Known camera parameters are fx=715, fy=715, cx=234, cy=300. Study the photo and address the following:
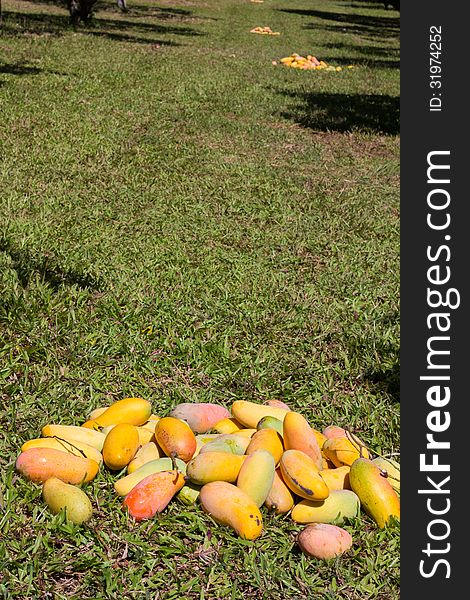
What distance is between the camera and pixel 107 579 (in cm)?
200

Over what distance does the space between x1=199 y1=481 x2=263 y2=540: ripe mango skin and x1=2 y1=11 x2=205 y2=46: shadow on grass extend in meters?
14.2

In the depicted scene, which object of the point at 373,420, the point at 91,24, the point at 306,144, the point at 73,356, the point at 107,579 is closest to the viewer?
the point at 107,579

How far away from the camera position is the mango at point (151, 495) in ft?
7.25

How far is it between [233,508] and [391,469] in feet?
2.03

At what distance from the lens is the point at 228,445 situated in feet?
8.03

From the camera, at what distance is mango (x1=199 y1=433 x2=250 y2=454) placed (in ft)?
7.97

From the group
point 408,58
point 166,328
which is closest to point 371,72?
point 408,58

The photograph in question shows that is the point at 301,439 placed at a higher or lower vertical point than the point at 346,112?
lower

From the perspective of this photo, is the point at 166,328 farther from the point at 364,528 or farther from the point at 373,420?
the point at 364,528

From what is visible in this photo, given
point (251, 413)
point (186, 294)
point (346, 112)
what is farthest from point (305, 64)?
point (251, 413)

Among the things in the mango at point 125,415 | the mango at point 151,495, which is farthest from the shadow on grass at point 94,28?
the mango at point 151,495

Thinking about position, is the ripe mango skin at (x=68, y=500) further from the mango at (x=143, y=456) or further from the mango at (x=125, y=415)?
the mango at (x=125, y=415)

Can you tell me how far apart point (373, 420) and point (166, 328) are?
1.15m

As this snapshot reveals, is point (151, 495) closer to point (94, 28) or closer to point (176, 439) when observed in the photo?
point (176, 439)
